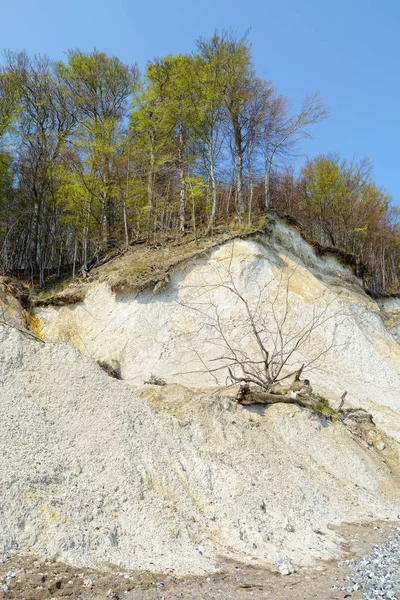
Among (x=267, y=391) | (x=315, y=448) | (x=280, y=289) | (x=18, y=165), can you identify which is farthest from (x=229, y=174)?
(x=315, y=448)

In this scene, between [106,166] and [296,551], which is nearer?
[296,551]

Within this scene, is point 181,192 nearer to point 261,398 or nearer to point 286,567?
point 261,398

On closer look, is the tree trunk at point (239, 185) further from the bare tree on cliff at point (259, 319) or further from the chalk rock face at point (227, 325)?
the bare tree on cliff at point (259, 319)

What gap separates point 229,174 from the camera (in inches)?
1011

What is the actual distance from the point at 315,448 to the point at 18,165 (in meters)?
23.7

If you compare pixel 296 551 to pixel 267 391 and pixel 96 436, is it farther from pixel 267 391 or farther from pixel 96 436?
pixel 267 391

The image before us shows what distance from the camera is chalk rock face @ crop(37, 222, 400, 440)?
50.9 ft

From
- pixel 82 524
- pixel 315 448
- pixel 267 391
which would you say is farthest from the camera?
pixel 267 391

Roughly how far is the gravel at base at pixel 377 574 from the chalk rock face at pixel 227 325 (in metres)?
7.80

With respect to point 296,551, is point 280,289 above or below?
above

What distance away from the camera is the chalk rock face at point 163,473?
6230 millimetres

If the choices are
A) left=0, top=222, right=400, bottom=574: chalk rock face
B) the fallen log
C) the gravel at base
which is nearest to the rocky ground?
the gravel at base

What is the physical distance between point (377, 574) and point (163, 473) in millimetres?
3754

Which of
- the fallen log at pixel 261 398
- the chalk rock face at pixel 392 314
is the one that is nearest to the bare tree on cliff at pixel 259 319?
the fallen log at pixel 261 398
